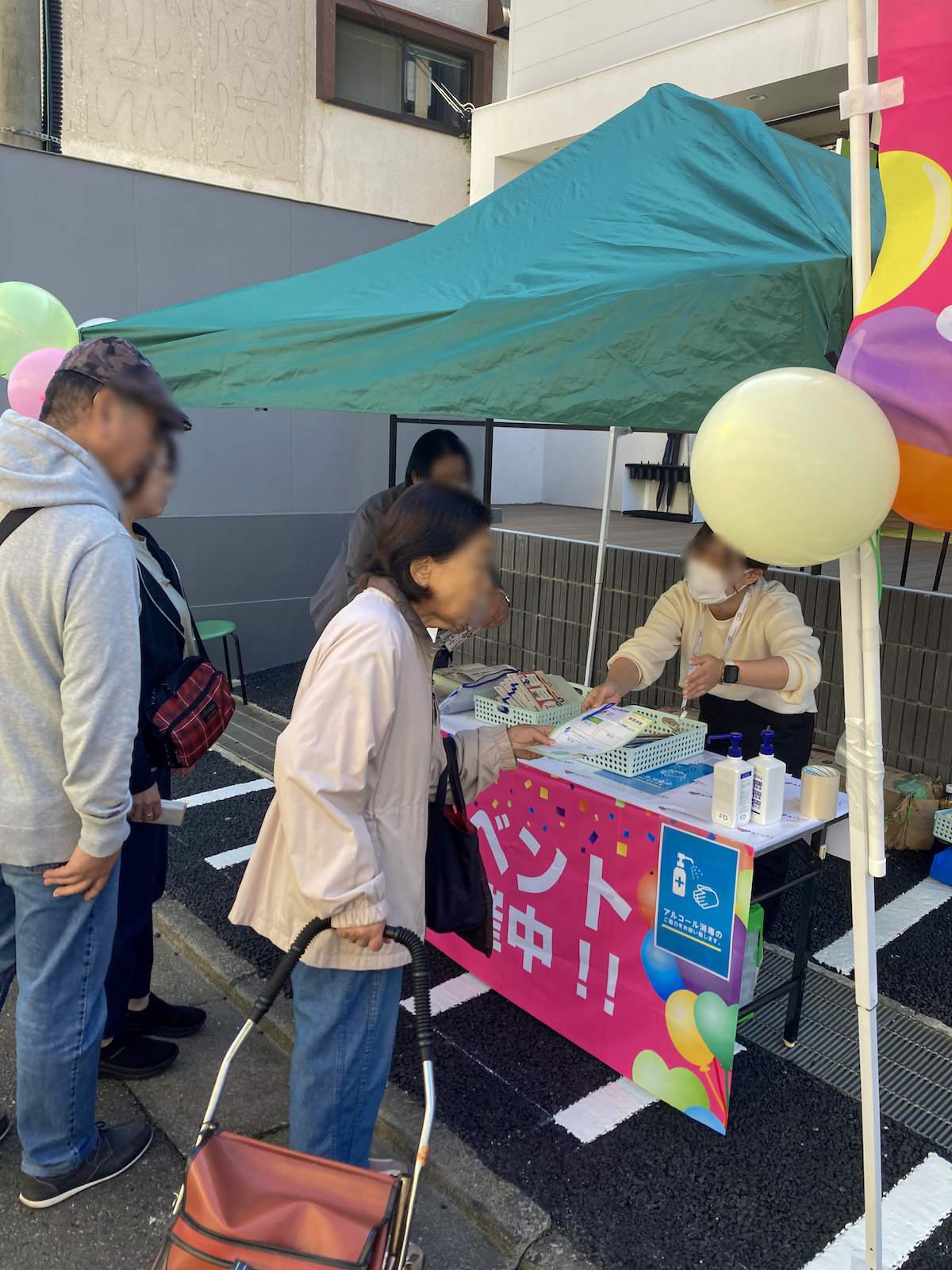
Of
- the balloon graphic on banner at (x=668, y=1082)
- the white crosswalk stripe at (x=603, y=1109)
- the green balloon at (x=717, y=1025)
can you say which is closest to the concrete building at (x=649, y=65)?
the green balloon at (x=717, y=1025)

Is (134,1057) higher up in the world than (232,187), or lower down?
lower down

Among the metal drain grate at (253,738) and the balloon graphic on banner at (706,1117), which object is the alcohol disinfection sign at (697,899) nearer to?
the balloon graphic on banner at (706,1117)

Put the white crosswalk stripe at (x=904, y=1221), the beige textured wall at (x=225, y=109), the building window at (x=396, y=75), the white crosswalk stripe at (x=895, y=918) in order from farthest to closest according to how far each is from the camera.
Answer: the building window at (x=396, y=75) → the beige textured wall at (x=225, y=109) → the white crosswalk stripe at (x=895, y=918) → the white crosswalk stripe at (x=904, y=1221)

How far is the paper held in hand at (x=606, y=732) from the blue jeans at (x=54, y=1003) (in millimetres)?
1506

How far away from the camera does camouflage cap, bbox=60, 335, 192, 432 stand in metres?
2.21

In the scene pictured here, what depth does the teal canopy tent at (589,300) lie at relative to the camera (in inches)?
87.5

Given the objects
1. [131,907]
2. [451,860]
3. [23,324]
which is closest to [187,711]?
[131,907]

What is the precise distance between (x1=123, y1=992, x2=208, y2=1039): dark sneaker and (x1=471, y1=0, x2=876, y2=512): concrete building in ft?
19.0

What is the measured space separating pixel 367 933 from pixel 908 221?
69.3 inches

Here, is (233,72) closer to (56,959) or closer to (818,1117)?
(56,959)

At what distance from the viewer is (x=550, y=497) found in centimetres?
1400

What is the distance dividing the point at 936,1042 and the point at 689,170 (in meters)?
3.15

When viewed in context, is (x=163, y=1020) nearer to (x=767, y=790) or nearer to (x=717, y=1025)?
(x=717, y=1025)

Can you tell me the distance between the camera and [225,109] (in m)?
7.78
